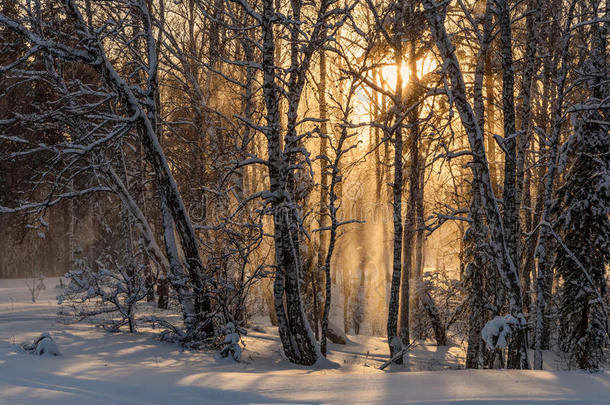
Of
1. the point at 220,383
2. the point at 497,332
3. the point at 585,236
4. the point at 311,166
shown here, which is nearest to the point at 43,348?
the point at 220,383

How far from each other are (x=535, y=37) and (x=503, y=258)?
16.7ft

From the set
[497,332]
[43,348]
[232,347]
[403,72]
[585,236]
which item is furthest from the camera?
[403,72]

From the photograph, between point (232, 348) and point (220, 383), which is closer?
point (220, 383)

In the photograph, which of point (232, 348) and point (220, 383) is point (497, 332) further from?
point (232, 348)

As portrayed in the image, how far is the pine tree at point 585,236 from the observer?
1058 centimetres

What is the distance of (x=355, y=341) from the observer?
16.5m

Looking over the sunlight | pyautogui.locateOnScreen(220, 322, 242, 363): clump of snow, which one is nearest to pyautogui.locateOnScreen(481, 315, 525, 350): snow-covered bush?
pyautogui.locateOnScreen(220, 322, 242, 363): clump of snow

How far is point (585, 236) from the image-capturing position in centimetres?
1091

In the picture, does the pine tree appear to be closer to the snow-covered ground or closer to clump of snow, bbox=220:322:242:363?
the snow-covered ground

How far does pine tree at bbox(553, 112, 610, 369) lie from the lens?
34.7 ft

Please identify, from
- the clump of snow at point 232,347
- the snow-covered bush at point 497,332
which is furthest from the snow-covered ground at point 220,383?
the snow-covered bush at point 497,332

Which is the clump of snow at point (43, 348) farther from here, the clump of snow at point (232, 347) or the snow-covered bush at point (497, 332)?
the snow-covered bush at point (497, 332)

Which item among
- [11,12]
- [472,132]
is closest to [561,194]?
[472,132]

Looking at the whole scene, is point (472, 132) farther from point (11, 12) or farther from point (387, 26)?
point (11, 12)
